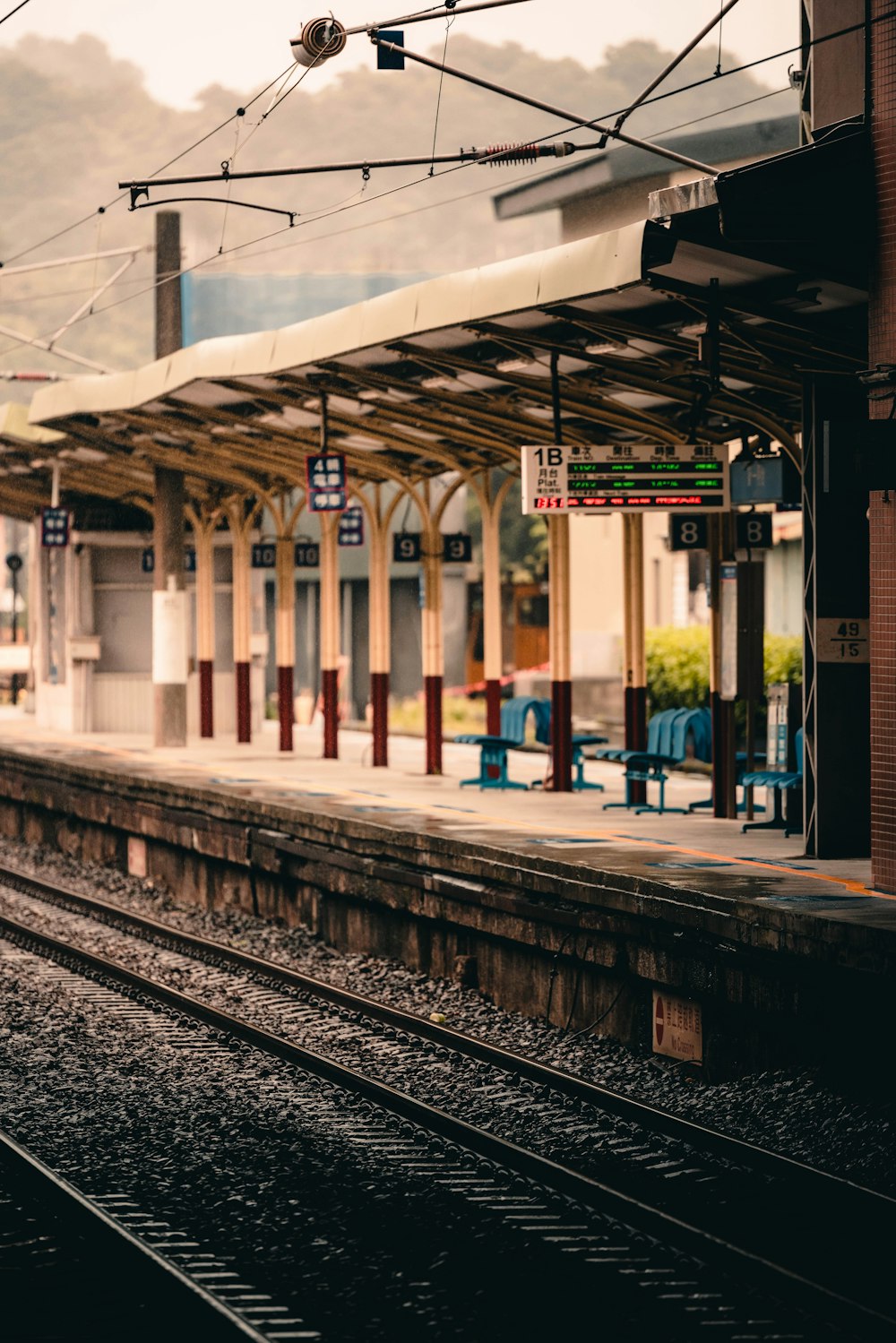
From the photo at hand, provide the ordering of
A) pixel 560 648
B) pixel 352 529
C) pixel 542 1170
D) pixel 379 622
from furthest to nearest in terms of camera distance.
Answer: pixel 352 529 → pixel 379 622 → pixel 560 648 → pixel 542 1170

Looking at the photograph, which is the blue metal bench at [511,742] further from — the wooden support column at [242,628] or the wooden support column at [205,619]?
the wooden support column at [205,619]

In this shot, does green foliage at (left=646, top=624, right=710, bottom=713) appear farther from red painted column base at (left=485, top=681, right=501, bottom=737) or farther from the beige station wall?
the beige station wall

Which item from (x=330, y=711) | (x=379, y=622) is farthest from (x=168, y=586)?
(x=379, y=622)

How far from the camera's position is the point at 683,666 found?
2573 cm

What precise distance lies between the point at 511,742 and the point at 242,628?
27.4 ft

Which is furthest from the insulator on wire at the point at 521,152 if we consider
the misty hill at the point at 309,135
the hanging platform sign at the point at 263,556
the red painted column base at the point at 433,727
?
the misty hill at the point at 309,135

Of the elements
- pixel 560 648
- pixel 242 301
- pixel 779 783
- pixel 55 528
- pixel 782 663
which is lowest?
pixel 779 783

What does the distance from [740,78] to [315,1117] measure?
166 meters

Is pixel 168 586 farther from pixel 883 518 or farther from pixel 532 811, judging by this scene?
pixel 883 518

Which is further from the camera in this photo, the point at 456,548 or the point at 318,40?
the point at 456,548

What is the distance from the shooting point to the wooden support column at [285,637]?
79.6 ft

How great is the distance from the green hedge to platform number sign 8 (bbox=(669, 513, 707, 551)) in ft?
26.4

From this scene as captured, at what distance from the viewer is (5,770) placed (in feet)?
80.5

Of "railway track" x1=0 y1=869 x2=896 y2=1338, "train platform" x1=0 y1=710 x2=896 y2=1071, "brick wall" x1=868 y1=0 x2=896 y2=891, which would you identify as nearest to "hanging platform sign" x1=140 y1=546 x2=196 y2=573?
"train platform" x1=0 y1=710 x2=896 y2=1071
